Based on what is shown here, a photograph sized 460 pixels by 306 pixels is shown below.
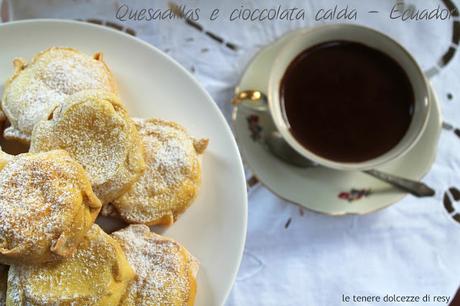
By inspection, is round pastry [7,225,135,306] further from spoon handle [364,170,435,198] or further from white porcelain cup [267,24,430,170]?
spoon handle [364,170,435,198]

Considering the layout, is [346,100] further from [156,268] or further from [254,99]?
[156,268]

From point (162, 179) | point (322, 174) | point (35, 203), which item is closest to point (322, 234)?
point (322, 174)

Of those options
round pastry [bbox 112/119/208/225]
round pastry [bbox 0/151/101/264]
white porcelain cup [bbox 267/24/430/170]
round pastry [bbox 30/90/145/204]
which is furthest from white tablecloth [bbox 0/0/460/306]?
round pastry [bbox 0/151/101/264]

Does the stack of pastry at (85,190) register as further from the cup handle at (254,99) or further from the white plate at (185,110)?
the cup handle at (254,99)

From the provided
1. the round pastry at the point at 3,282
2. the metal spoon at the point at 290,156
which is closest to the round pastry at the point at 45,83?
the round pastry at the point at 3,282

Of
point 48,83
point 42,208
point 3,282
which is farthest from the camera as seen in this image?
point 48,83
